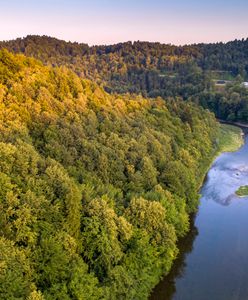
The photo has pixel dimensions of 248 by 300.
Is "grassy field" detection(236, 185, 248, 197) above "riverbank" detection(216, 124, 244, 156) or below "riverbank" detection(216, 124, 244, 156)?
above

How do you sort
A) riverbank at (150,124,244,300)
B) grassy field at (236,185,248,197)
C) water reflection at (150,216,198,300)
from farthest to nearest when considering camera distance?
1. riverbank at (150,124,244,300)
2. grassy field at (236,185,248,197)
3. water reflection at (150,216,198,300)

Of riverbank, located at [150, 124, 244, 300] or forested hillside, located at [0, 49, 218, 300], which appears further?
riverbank, located at [150, 124, 244, 300]

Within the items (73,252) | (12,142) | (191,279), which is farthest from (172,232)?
(12,142)

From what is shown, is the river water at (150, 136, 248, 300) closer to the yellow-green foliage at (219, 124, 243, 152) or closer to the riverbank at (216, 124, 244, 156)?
the riverbank at (216, 124, 244, 156)

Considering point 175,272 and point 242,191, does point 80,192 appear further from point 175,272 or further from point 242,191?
point 242,191

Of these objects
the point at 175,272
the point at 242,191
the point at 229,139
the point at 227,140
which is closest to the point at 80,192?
the point at 175,272

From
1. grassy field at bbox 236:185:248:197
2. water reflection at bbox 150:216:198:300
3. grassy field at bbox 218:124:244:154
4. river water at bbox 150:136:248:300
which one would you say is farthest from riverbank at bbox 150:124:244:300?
water reflection at bbox 150:216:198:300

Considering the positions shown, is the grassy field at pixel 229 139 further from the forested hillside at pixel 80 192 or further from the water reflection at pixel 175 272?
the water reflection at pixel 175 272
